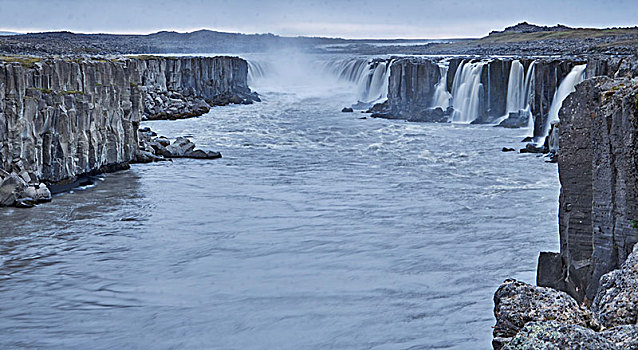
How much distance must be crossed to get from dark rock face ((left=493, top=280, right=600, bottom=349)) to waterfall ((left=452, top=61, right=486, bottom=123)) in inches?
1441

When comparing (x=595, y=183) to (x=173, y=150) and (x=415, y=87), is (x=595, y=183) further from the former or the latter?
(x=415, y=87)

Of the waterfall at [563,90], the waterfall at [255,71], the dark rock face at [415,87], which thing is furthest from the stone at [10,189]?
the waterfall at [255,71]

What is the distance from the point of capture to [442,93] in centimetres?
4638

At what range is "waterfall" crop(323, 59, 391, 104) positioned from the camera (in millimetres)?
56438

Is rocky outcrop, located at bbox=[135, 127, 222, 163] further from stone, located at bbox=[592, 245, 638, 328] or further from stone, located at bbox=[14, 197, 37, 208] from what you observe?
stone, located at bbox=[592, 245, 638, 328]

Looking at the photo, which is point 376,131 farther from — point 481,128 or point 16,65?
point 16,65

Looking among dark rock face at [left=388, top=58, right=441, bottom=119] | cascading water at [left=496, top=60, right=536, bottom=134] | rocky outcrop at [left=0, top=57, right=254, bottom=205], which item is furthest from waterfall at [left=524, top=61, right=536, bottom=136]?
rocky outcrop at [left=0, top=57, right=254, bottom=205]

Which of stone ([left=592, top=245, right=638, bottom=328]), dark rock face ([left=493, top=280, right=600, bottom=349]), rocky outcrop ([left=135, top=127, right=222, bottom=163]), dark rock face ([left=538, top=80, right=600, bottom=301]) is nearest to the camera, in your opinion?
stone ([left=592, top=245, right=638, bottom=328])

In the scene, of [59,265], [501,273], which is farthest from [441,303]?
[59,265]

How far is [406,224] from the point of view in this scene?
17.9 meters

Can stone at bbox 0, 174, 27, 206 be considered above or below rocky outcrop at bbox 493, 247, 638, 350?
below

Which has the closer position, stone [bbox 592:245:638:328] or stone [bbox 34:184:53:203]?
stone [bbox 592:245:638:328]

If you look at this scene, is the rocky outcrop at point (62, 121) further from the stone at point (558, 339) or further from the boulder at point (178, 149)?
the stone at point (558, 339)

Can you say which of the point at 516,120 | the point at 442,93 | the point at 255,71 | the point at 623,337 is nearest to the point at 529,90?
the point at 516,120
